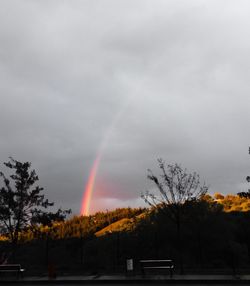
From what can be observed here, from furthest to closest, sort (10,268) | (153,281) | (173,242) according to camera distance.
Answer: (173,242) → (10,268) → (153,281)

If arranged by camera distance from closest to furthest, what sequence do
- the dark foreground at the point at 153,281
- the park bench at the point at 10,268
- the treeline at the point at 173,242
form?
the dark foreground at the point at 153,281 → the park bench at the point at 10,268 → the treeline at the point at 173,242

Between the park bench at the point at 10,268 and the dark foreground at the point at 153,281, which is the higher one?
the park bench at the point at 10,268

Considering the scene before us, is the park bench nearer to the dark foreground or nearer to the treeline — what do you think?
the dark foreground

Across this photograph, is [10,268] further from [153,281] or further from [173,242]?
[173,242]

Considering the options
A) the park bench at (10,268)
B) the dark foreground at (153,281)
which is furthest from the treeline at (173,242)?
the dark foreground at (153,281)

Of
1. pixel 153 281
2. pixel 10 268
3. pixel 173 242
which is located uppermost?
pixel 173 242

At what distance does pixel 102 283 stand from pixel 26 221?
9.76 m

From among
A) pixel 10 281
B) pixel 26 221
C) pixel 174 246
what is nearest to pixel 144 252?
pixel 174 246

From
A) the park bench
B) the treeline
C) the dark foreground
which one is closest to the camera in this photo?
the dark foreground

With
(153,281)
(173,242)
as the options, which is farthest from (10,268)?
(173,242)

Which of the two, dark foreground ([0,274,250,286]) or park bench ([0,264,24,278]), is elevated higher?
park bench ([0,264,24,278])

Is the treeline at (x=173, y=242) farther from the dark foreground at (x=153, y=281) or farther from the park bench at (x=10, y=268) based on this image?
the dark foreground at (x=153, y=281)

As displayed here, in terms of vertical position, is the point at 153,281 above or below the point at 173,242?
below

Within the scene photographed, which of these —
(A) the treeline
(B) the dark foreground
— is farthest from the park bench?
(A) the treeline
